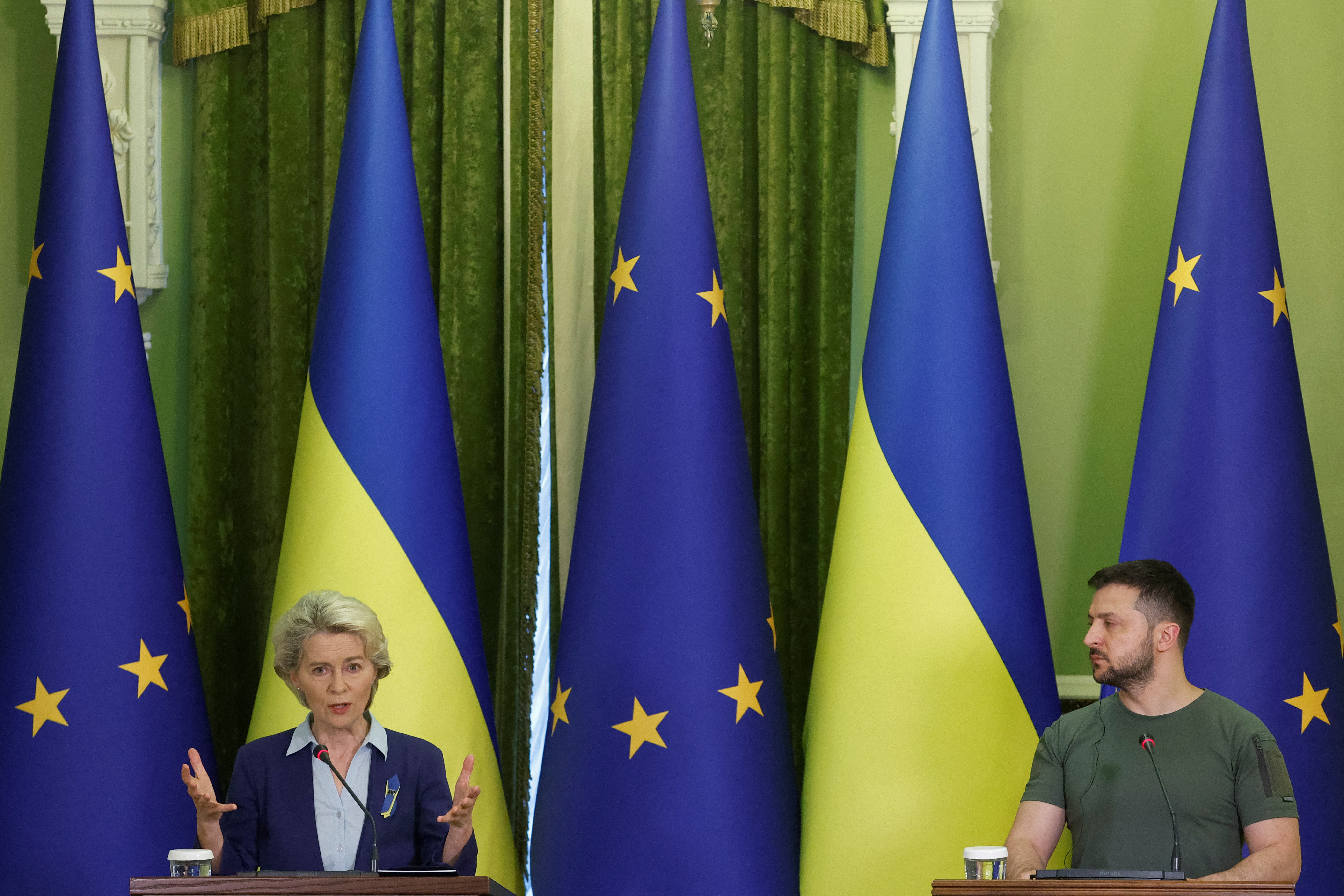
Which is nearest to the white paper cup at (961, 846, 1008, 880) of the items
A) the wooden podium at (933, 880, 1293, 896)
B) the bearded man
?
the wooden podium at (933, 880, 1293, 896)

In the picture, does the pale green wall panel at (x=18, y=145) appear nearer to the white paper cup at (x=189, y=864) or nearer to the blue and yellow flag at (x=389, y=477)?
the blue and yellow flag at (x=389, y=477)

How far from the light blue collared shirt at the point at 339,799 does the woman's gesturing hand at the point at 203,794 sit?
16 cm

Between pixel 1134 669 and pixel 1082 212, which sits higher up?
pixel 1082 212

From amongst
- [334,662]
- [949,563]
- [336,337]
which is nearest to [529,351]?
[336,337]

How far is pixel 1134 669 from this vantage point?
9.17ft

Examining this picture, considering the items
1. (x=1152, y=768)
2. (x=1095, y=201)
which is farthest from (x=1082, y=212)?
(x=1152, y=768)

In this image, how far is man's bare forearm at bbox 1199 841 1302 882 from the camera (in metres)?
2.56

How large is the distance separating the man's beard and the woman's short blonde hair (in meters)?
1.30

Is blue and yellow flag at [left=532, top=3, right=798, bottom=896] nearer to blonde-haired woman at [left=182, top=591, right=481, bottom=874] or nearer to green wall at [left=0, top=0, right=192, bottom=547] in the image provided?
blonde-haired woman at [left=182, top=591, right=481, bottom=874]

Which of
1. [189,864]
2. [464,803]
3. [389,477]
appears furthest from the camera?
[389,477]

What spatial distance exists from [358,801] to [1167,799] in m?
1.41

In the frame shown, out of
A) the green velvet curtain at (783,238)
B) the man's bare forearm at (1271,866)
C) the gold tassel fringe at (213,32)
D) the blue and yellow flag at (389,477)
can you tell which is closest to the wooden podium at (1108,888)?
the man's bare forearm at (1271,866)

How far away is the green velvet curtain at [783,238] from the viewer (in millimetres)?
3904

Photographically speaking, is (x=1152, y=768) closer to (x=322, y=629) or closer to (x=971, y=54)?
(x=322, y=629)
